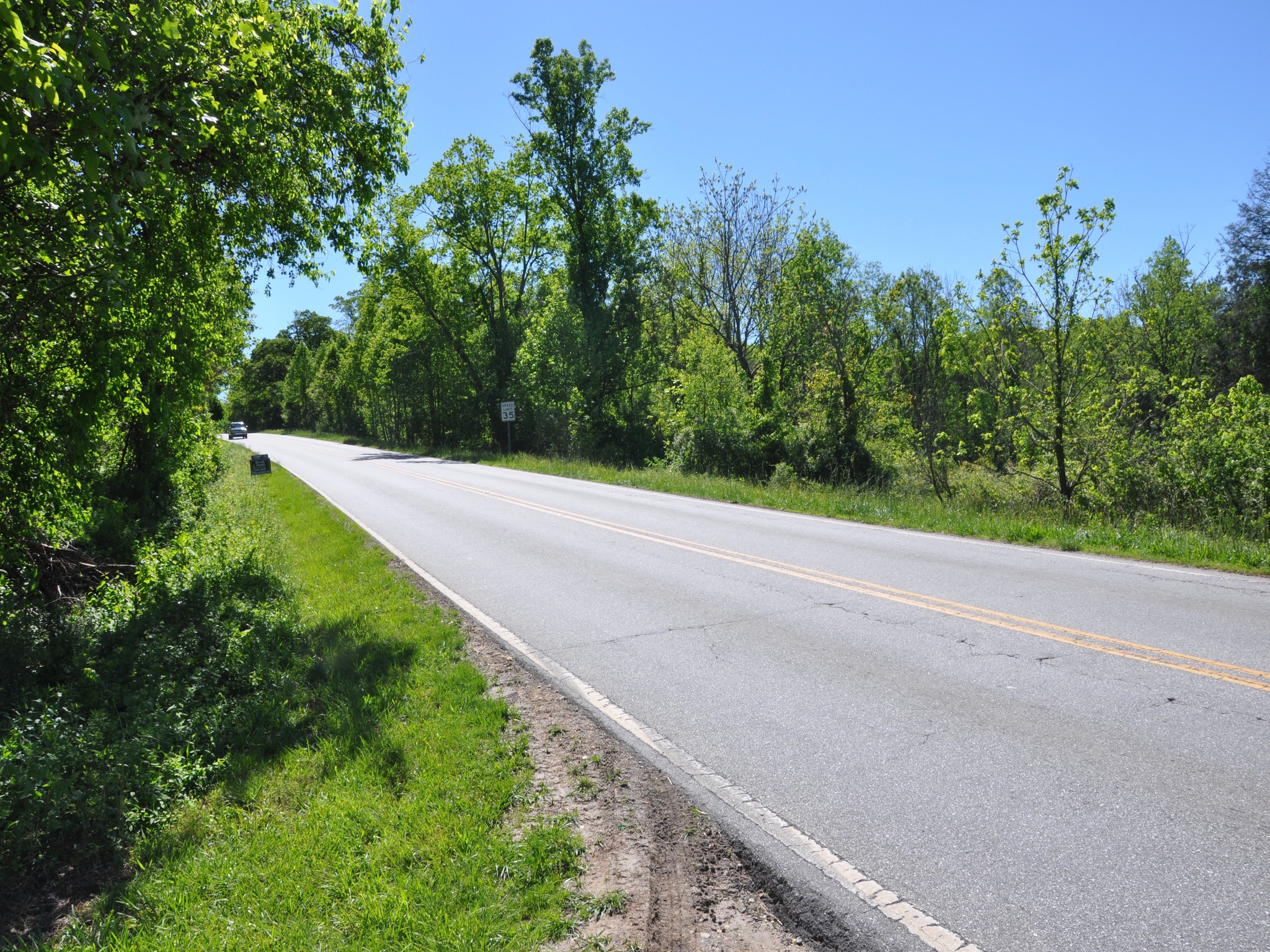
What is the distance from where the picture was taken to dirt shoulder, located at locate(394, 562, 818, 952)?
3000 mm

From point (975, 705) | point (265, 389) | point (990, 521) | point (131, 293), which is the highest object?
point (265, 389)

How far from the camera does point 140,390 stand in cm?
884

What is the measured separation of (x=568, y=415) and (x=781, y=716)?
32822 mm

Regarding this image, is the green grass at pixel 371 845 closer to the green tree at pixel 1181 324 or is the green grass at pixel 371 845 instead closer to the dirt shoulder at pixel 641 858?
the dirt shoulder at pixel 641 858

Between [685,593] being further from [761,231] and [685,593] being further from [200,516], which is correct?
[761,231]

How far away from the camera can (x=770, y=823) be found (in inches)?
146

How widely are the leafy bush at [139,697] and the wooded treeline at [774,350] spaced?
5243 mm

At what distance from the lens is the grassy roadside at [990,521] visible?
359 inches

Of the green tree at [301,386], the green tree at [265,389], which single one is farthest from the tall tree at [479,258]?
the green tree at [265,389]

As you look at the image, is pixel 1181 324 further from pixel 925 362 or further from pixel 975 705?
pixel 975 705

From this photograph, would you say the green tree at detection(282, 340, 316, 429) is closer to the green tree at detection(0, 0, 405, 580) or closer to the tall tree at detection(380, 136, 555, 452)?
the tall tree at detection(380, 136, 555, 452)

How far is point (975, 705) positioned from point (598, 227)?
114ft

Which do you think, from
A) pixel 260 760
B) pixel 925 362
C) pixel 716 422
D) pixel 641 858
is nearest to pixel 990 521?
pixel 641 858

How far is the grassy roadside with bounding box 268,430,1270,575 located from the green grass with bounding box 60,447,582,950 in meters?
8.59
